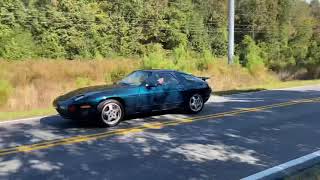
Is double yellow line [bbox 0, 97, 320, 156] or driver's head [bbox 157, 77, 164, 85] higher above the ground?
driver's head [bbox 157, 77, 164, 85]

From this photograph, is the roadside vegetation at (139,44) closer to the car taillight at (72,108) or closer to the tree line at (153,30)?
the tree line at (153,30)

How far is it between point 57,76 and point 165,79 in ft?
36.7

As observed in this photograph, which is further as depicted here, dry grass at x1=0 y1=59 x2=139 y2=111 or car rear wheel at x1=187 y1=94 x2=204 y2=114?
dry grass at x1=0 y1=59 x2=139 y2=111

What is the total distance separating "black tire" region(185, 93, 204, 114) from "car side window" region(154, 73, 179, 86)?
610 mm

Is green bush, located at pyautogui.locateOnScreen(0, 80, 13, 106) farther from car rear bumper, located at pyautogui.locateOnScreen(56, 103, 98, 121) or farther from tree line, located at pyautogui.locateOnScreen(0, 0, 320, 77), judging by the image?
tree line, located at pyautogui.locateOnScreen(0, 0, 320, 77)

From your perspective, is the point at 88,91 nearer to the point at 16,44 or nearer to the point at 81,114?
the point at 81,114

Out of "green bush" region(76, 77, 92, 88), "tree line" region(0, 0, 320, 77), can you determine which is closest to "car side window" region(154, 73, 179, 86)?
"green bush" region(76, 77, 92, 88)

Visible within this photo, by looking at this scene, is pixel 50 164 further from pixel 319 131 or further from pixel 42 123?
pixel 319 131

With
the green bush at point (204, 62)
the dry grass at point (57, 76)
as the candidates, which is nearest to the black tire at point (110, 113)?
the dry grass at point (57, 76)

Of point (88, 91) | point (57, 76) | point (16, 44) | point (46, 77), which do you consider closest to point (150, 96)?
point (88, 91)

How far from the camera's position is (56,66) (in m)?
23.4

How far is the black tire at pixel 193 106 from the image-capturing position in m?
13.1

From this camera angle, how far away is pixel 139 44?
4906cm

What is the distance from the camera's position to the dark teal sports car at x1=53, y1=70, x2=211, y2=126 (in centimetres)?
A: 1080
